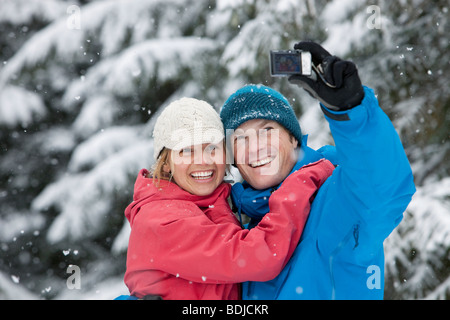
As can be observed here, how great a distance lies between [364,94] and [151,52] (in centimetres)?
541

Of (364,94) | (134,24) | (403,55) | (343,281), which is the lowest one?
(343,281)

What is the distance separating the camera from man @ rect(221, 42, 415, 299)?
1369 mm

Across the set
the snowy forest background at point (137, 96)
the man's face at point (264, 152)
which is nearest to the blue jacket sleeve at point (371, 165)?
the man's face at point (264, 152)

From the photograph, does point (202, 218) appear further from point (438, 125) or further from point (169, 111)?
point (438, 125)

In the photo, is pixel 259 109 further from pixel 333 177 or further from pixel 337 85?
pixel 337 85

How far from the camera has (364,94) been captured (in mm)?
1361

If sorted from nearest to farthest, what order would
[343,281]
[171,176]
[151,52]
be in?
[343,281]
[171,176]
[151,52]

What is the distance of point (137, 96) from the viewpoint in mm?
7188

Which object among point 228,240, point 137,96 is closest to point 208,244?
point 228,240

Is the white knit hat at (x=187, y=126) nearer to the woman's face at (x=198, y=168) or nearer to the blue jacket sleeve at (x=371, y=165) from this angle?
the woman's face at (x=198, y=168)

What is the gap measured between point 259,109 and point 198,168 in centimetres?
38

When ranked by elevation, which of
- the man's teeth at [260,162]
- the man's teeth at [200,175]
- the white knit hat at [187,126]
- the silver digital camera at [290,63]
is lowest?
the man's teeth at [200,175]

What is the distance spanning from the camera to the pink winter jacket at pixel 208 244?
171 centimetres

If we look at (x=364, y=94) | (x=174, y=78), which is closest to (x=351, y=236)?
(x=364, y=94)
